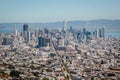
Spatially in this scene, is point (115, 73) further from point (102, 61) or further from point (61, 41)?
point (61, 41)

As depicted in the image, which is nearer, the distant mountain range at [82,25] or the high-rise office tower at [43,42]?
the high-rise office tower at [43,42]

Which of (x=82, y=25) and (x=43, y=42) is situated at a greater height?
(x=43, y=42)

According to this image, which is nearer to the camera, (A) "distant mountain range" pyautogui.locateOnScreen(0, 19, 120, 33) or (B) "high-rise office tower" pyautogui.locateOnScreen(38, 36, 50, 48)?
(B) "high-rise office tower" pyautogui.locateOnScreen(38, 36, 50, 48)

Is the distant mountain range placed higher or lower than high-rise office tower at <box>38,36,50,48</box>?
lower

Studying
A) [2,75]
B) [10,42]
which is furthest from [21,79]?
[10,42]

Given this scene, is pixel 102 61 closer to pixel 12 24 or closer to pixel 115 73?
pixel 115 73

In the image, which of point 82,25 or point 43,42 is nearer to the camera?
point 43,42

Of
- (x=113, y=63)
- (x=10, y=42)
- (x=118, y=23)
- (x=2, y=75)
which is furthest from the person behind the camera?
(x=118, y=23)

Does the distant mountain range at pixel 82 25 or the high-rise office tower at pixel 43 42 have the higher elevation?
the high-rise office tower at pixel 43 42

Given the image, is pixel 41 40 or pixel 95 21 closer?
pixel 41 40

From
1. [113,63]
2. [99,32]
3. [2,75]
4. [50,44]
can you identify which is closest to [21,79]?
[2,75]

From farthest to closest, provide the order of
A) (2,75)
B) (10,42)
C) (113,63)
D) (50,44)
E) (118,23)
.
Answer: (118,23) → (10,42) → (50,44) → (113,63) → (2,75)
